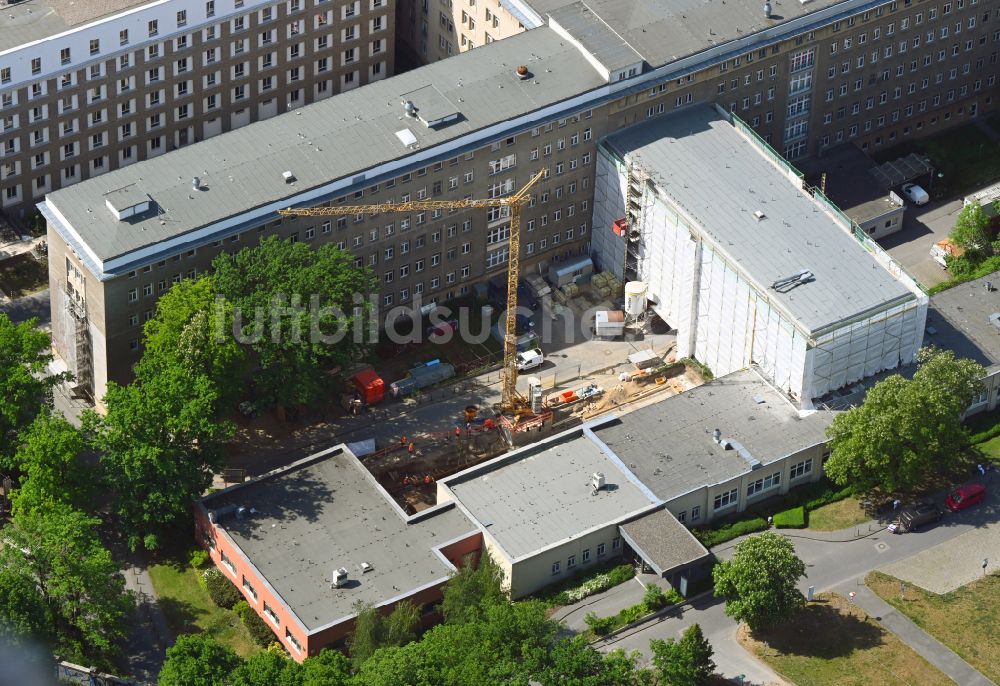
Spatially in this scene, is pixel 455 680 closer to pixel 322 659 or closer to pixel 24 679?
pixel 322 659

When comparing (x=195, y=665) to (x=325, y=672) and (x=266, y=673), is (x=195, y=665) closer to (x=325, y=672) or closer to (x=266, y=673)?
(x=266, y=673)

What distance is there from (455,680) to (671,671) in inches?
736

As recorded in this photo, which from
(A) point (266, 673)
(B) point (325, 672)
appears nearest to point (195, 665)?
(A) point (266, 673)

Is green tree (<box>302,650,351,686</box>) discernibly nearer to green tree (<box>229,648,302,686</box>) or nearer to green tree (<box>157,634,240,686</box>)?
green tree (<box>229,648,302,686</box>)

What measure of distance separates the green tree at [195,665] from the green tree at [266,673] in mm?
1522

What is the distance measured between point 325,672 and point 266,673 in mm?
4989

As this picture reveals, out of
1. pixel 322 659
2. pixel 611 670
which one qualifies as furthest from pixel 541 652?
pixel 322 659

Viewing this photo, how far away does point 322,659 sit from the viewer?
200m

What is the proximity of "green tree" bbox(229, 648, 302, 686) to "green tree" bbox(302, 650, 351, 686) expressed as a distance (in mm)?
782

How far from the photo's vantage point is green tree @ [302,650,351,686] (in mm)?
196375

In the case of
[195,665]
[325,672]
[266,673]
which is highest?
[195,665]

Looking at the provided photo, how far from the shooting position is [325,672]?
7766 inches

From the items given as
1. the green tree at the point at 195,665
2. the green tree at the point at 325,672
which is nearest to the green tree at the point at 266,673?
the green tree at the point at 325,672

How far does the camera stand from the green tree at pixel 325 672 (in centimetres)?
19638
